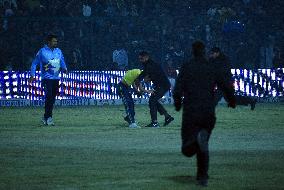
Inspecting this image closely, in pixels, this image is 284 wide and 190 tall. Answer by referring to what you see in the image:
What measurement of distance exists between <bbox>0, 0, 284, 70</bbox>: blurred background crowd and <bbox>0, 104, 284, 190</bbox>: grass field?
30.5 feet

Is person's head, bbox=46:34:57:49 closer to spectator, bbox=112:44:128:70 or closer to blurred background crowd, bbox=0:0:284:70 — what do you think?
blurred background crowd, bbox=0:0:284:70

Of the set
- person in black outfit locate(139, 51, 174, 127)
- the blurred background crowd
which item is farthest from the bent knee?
the blurred background crowd

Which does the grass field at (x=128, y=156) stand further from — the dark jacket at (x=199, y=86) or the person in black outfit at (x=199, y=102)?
the dark jacket at (x=199, y=86)

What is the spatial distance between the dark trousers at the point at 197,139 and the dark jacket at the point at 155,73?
10.7m

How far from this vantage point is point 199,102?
11477 millimetres

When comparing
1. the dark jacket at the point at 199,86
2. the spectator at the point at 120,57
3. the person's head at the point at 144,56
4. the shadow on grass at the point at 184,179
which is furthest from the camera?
the spectator at the point at 120,57

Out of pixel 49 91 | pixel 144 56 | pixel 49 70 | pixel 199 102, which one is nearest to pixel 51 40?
pixel 49 70

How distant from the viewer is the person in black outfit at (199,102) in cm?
1133

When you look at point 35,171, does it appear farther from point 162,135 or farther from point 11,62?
point 11,62

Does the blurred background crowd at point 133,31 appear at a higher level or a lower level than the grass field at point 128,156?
higher

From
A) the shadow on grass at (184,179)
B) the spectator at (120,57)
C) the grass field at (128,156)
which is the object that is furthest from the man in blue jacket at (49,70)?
the spectator at (120,57)

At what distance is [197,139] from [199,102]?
0.53 m

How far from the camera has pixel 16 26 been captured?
34344 mm

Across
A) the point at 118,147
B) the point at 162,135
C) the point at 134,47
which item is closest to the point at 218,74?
the point at 118,147
